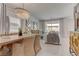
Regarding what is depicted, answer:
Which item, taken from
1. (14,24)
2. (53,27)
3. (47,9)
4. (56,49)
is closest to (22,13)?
(14,24)

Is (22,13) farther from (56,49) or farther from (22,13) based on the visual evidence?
(56,49)

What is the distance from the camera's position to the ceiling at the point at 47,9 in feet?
6.29

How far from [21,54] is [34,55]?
216 mm

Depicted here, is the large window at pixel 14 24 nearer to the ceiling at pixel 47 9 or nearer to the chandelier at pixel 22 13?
the chandelier at pixel 22 13

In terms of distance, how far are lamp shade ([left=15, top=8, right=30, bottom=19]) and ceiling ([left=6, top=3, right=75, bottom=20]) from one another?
6 cm

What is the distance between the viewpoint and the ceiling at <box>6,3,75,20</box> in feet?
6.29

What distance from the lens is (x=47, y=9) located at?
196cm

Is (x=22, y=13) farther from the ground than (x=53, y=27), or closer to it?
farther from the ground

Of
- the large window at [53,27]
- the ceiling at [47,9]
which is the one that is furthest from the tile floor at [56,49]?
the ceiling at [47,9]

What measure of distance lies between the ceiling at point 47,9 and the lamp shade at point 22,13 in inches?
2.4

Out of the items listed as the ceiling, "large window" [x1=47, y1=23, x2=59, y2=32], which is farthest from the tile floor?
the ceiling

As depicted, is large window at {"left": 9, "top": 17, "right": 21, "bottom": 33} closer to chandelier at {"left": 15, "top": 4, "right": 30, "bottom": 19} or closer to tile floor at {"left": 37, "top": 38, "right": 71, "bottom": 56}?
chandelier at {"left": 15, "top": 4, "right": 30, "bottom": 19}

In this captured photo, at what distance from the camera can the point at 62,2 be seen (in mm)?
1899

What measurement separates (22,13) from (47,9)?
1.44 ft
